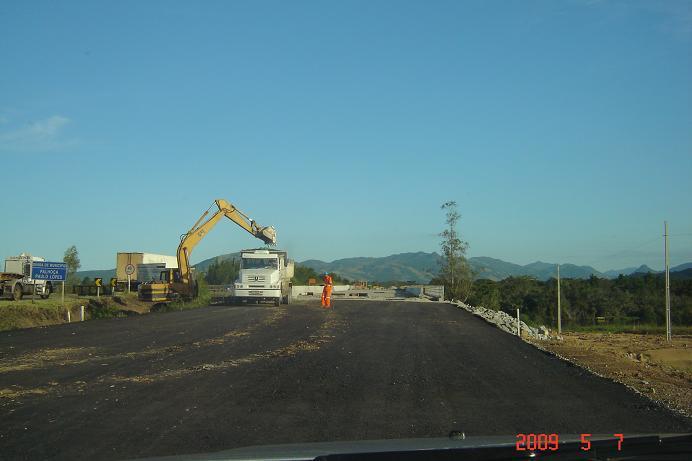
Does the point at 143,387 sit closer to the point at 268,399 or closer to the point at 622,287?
the point at 268,399

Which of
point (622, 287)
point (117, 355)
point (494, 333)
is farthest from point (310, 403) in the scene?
point (622, 287)

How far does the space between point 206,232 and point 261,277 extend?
658cm

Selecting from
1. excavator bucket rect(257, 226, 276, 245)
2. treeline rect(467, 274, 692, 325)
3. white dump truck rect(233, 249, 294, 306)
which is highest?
excavator bucket rect(257, 226, 276, 245)

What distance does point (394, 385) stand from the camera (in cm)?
1136

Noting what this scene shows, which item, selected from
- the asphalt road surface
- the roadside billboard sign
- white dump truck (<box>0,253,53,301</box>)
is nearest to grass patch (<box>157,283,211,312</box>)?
white dump truck (<box>0,253,53,301</box>)

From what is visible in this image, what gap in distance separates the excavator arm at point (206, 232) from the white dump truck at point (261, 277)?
389 centimetres

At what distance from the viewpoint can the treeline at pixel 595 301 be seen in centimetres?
7881

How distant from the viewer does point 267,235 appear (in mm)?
42938

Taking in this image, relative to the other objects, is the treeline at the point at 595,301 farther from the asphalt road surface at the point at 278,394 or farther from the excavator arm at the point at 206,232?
the asphalt road surface at the point at 278,394

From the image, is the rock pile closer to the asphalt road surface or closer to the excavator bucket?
the asphalt road surface

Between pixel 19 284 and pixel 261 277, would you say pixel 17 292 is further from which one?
pixel 261 277

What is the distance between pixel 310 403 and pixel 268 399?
0.72 m

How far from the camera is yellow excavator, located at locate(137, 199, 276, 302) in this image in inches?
1534
